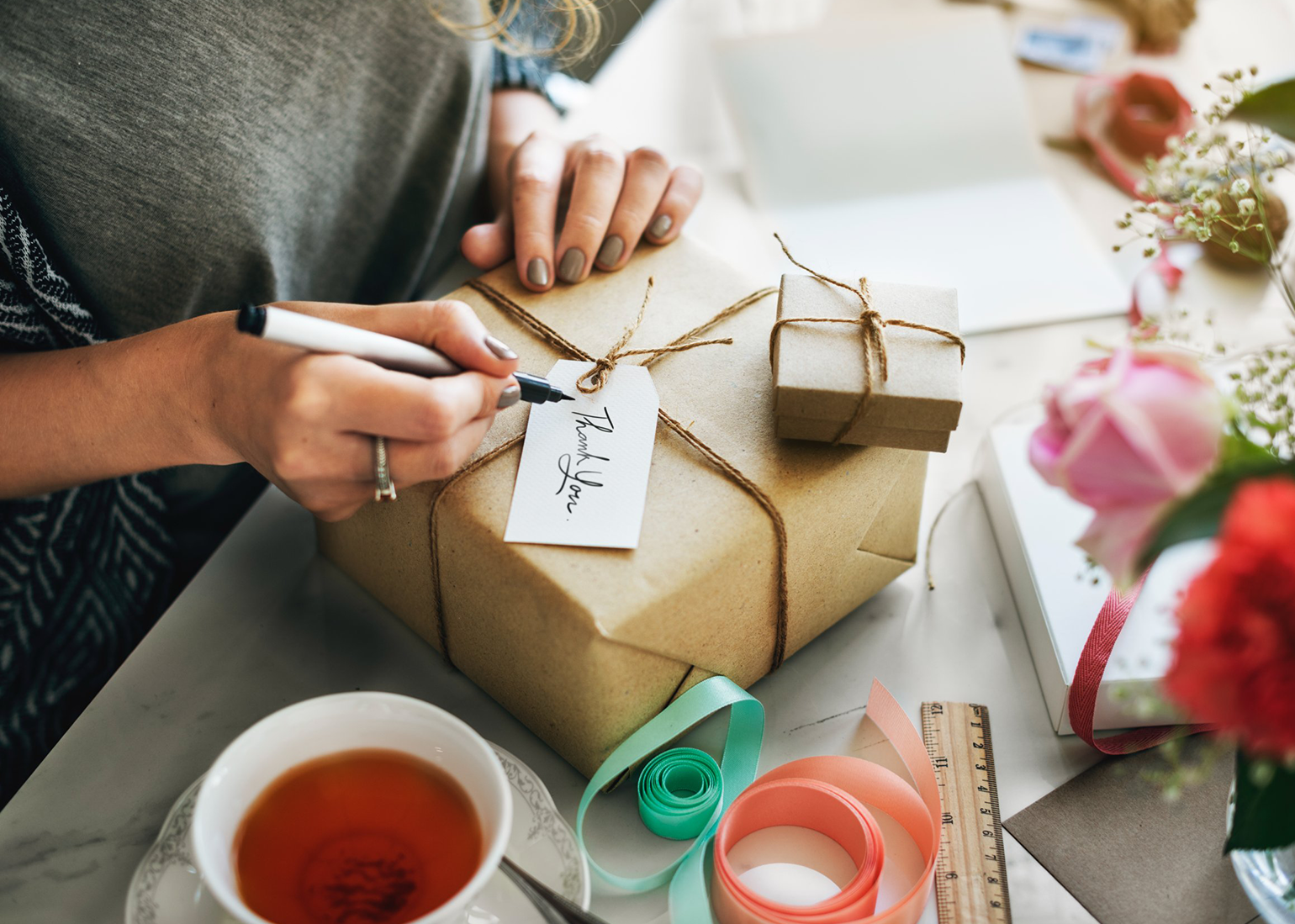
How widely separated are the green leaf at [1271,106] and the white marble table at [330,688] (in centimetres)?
43

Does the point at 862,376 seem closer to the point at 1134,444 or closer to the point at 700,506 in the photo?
the point at 700,506

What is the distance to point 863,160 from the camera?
3.99ft

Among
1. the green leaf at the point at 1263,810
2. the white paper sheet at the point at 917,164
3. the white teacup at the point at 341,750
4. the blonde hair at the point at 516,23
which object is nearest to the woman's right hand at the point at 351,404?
the white teacup at the point at 341,750

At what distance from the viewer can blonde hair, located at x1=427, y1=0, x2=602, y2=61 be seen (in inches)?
33.8

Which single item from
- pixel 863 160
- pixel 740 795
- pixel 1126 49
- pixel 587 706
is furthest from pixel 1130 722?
pixel 1126 49

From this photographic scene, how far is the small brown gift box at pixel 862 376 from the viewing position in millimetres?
641

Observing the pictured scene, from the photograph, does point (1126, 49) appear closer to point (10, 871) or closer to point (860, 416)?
point (860, 416)

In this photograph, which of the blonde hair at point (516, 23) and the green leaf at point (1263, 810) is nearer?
the green leaf at point (1263, 810)

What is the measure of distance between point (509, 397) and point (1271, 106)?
0.47 meters

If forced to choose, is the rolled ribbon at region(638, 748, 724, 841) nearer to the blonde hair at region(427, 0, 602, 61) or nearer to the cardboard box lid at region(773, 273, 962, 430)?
the cardboard box lid at region(773, 273, 962, 430)

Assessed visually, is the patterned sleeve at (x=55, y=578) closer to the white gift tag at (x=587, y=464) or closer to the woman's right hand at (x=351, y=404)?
the woman's right hand at (x=351, y=404)

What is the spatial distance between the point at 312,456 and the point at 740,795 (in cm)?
35

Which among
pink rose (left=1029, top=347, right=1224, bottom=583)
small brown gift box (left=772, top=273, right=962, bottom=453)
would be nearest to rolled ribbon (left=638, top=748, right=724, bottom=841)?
small brown gift box (left=772, top=273, right=962, bottom=453)

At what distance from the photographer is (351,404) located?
0.57 m
